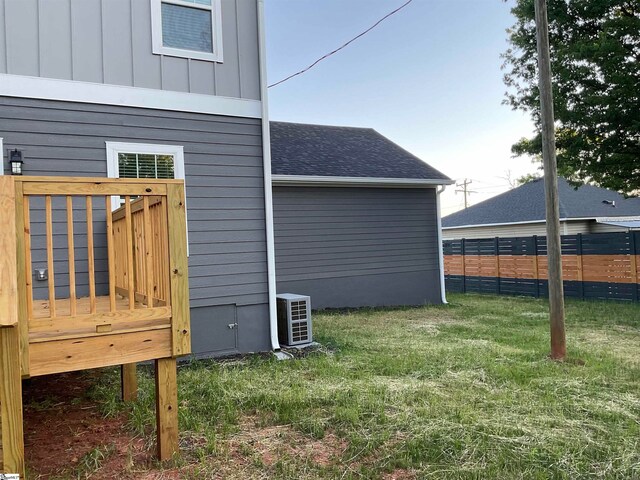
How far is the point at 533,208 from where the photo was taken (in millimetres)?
15695

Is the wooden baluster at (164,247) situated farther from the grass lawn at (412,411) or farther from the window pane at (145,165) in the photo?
the window pane at (145,165)

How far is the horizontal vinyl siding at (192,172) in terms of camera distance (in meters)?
A: 4.55

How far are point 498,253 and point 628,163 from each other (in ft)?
11.5

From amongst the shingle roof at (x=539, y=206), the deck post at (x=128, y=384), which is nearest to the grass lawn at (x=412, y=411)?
the deck post at (x=128, y=384)

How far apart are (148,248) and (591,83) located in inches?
420

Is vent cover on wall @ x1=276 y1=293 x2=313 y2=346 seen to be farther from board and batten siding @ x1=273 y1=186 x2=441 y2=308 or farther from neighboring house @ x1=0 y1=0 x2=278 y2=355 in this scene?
board and batten siding @ x1=273 y1=186 x2=441 y2=308

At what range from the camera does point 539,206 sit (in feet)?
51.1

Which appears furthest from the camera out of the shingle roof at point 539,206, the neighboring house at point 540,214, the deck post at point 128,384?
the shingle roof at point 539,206

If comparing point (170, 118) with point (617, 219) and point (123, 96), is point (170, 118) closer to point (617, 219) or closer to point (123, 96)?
point (123, 96)

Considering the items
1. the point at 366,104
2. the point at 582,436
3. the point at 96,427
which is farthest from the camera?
the point at 366,104

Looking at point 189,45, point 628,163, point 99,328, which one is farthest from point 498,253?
point 99,328

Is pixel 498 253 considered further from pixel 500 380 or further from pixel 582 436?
pixel 582 436

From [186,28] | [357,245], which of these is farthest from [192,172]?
[357,245]

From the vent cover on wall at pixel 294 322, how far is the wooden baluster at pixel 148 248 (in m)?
3.11
